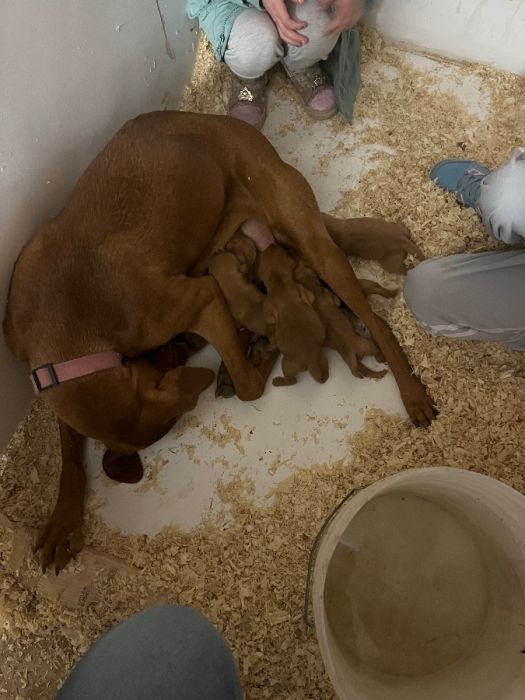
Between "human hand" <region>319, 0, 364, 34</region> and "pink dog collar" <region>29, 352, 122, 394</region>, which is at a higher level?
"human hand" <region>319, 0, 364, 34</region>

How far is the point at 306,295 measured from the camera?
7.61ft

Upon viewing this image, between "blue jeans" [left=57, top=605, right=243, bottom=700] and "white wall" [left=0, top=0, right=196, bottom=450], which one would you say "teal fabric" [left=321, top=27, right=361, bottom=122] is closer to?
"white wall" [left=0, top=0, right=196, bottom=450]

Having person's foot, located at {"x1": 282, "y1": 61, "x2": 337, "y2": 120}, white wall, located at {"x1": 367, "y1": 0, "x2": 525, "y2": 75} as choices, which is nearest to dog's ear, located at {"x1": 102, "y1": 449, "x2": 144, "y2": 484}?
person's foot, located at {"x1": 282, "y1": 61, "x2": 337, "y2": 120}

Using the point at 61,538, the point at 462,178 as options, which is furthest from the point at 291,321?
the point at 61,538

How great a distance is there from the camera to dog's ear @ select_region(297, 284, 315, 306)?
7.54 ft

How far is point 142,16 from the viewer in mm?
2461

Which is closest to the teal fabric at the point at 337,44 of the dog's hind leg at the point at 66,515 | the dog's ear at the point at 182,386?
the dog's ear at the point at 182,386

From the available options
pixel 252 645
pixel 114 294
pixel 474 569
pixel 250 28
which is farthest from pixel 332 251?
pixel 252 645

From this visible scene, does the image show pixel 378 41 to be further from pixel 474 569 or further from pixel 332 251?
pixel 474 569

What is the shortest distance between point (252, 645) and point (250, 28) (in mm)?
2407

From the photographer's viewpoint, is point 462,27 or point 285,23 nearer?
point 285,23

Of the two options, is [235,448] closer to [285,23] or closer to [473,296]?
[473,296]

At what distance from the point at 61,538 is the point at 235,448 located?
72cm

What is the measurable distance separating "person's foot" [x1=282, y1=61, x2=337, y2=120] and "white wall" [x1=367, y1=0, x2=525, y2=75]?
434 millimetres
